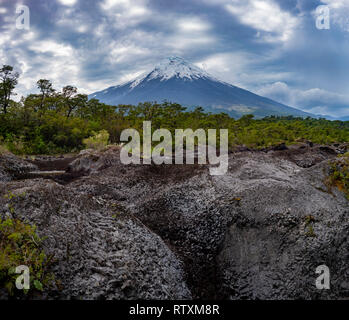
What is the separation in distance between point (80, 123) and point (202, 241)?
117ft

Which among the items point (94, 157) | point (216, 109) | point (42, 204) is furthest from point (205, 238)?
point (216, 109)

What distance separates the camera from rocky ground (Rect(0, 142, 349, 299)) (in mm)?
5012

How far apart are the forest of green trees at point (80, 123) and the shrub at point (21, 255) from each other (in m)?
28.1

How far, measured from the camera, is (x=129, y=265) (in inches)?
208

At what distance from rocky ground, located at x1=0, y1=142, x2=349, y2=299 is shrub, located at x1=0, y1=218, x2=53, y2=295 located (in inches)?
7.8

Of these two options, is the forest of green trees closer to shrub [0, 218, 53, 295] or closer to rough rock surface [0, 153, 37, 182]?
rough rock surface [0, 153, 37, 182]

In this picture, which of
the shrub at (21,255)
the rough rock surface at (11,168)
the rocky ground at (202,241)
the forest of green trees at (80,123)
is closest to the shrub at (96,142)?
the forest of green trees at (80,123)

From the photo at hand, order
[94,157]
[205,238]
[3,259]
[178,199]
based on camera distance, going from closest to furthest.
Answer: [3,259]
[205,238]
[178,199]
[94,157]

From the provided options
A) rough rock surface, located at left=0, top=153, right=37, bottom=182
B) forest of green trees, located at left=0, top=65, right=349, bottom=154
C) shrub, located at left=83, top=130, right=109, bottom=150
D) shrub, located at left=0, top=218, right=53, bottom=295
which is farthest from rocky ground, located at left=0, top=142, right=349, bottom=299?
forest of green trees, located at left=0, top=65, right=349, bottom=154

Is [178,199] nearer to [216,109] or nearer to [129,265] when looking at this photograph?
[129,265]

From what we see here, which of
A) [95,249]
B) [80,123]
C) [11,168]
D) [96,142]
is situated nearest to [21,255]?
[95,249]

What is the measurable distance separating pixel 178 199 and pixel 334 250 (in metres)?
4.98

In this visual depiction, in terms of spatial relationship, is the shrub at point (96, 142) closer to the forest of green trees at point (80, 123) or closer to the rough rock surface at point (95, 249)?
the forest of green trees at point (80, 123)

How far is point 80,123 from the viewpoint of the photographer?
3947 centimetres
